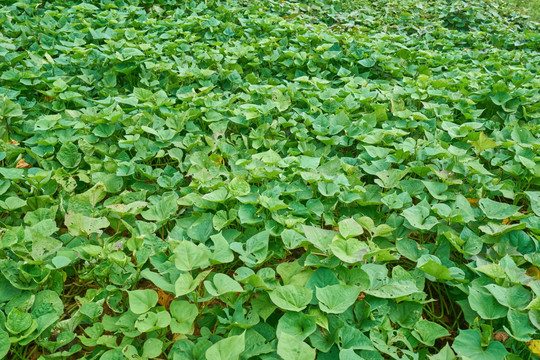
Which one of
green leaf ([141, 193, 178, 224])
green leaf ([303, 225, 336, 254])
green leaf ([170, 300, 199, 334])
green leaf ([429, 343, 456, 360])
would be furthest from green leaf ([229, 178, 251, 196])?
green leaf ([429, 343, 456, 360])

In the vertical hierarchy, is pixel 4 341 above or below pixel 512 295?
below

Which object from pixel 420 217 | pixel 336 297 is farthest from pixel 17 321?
pixel 420 217

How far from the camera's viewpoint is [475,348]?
4.58 feet

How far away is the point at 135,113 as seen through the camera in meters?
2.82

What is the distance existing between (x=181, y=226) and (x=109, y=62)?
2.10 metres

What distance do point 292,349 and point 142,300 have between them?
565 millimetres

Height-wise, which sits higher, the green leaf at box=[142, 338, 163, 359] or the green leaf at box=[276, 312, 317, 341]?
the green leaf at box=[276, 312, 317, 341]

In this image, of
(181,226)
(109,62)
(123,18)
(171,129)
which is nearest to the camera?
(181,226)

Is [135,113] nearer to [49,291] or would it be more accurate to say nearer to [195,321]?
[49,291]

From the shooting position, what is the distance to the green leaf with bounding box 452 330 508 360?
136cm

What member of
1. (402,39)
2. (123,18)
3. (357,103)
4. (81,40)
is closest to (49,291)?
(357,103)

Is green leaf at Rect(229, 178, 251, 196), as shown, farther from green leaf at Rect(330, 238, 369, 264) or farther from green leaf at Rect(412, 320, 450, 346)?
green leaf at Rect(412, 320, 450, 346)

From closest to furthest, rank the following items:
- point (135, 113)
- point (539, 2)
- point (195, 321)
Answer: point (195, 321) < point (135, 113) < point (539, 2)

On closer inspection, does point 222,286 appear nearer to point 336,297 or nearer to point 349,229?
point 336,297
